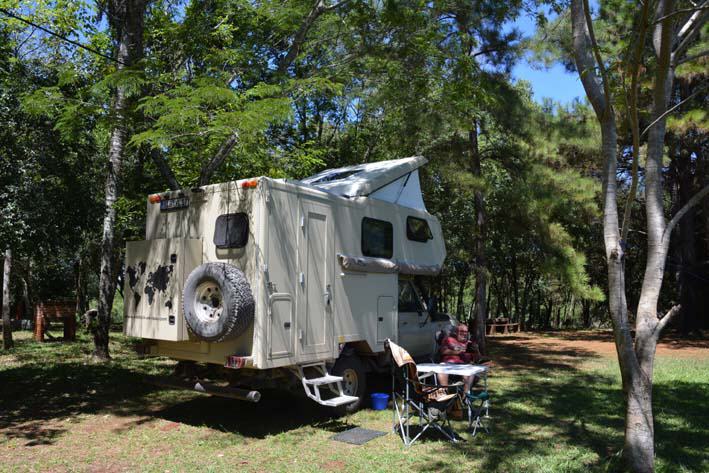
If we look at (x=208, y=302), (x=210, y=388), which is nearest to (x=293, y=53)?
(x=208, y=302)

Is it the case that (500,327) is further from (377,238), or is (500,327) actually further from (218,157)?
(218,157)

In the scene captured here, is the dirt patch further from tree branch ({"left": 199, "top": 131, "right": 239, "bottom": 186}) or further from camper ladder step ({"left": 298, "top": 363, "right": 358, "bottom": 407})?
tree branch ({"left": 199, "top": 131, "right": 239, "bottom": 186})

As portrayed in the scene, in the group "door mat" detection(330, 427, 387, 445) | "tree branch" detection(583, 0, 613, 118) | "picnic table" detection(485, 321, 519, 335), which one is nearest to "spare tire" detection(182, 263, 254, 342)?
"door mat" detection(330, 427, 387, 445)

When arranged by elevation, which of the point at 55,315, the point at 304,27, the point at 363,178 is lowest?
the point at 55,315

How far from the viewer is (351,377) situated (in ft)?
25.1

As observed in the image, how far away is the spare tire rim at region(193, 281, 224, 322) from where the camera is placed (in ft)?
20.5

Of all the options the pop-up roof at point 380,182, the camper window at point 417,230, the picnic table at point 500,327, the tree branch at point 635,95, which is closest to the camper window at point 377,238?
the pop-up roof at point 380,182

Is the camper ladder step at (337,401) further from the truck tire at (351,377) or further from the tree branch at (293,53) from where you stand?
the tree branch at (293,53)

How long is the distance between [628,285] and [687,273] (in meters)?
7.52

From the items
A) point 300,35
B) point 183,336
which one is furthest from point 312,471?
point 300,35

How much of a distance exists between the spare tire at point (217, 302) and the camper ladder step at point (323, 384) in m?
1.07

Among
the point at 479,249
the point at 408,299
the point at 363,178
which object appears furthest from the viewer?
the point at 479,249

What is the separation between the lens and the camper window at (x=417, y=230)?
898cm

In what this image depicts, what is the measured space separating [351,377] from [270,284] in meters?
2.08
